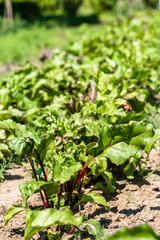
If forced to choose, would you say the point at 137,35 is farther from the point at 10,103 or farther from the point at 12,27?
the point at 12,27

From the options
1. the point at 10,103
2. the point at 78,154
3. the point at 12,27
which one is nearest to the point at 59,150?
the point at 78,154

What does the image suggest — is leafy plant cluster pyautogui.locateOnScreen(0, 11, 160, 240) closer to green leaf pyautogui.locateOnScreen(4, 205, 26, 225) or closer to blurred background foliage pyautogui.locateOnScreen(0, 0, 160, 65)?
green leaf pyautogui.locateOnScreen(4, 205, 26, 225)

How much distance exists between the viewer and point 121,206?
172cm

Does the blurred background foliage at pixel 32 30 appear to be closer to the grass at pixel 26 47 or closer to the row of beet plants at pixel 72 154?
the grass at pixel 26 47

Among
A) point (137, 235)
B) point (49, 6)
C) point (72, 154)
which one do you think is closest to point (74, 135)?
point (72, 154)

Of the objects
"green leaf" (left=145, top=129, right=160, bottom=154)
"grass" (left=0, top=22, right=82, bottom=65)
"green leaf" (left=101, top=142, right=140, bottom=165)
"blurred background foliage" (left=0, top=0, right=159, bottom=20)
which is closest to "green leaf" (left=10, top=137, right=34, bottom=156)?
"green leaf" (left=101, top=142, right=140, bottom=165)

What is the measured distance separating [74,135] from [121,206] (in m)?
0.55

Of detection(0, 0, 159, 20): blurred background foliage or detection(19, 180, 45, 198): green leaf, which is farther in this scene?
detection(0, 0, 159, 20): blurred background foliage

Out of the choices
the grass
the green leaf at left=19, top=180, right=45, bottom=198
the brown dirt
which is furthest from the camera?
the grass

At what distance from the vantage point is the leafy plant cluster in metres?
1.45

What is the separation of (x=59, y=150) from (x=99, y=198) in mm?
415

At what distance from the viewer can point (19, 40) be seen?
445 inches

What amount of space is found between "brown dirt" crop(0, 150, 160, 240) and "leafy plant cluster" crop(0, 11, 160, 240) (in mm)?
94

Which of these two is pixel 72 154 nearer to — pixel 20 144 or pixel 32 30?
pixel 20 144
